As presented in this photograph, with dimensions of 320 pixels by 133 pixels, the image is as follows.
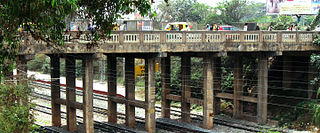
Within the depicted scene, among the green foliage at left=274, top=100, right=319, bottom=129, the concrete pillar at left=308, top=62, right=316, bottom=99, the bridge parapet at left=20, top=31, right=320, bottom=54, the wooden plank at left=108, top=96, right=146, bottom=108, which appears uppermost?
the bridge parapet at left=20, top=31, right=320, bottom=54

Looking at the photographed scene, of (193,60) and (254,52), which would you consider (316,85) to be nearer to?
(254,52)

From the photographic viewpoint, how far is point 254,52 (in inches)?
1030

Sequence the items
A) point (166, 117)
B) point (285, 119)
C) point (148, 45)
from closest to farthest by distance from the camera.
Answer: point (148, 45), point (285, 119), point (166, 117)

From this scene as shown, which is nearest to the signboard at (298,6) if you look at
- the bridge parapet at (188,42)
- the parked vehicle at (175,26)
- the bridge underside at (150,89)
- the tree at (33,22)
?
the bridge underside at (150,89)

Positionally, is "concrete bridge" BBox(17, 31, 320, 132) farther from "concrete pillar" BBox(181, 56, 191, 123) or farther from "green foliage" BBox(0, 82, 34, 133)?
"green foliage" BBox(0, 82, 34, 133)

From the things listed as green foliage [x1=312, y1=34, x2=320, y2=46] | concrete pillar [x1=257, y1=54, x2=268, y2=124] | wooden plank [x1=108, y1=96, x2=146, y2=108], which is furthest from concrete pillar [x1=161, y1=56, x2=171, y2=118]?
green foliage [x1=312, y1=34, x2=320, y2=46]

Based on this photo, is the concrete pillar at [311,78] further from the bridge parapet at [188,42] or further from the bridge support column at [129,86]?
the bridge support column at [129,86]

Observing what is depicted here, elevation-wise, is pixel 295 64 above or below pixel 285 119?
above

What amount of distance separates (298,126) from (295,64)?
27.2 feet

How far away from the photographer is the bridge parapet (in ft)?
62.4

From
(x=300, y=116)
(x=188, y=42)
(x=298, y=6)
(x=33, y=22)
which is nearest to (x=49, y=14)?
(x=33, y=22)

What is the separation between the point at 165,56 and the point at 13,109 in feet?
29.8

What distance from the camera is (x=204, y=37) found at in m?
23.0

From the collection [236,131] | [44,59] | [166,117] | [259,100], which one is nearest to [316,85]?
[259,100]
